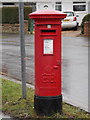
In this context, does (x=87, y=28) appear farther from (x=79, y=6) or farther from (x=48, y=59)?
(x=48, y=59)

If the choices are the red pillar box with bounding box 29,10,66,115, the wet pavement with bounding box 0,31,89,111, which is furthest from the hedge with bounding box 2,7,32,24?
the red pillar box with bounding box 29,10,66,115

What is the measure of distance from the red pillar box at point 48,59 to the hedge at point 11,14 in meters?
22.6

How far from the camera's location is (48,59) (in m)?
5.89

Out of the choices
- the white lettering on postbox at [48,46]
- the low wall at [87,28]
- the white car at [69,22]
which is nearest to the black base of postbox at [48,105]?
the white lettering on postbox at [48,46]

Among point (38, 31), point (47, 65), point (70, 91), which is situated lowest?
point (70, 91)

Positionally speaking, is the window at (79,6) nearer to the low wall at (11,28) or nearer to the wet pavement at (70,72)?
the low wall at (11,28)

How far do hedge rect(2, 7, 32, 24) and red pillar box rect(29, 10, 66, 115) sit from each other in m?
22.6

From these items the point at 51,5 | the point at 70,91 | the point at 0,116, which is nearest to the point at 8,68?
the point at 70,91

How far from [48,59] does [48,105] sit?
30.8 inches

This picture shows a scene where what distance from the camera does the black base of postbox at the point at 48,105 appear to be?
5.95 metres

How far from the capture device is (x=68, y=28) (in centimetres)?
2852

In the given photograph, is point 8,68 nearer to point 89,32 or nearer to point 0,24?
point 89,32

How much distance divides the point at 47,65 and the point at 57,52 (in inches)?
11.0

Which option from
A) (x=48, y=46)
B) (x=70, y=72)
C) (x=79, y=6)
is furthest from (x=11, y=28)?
(x=48, y=46)
